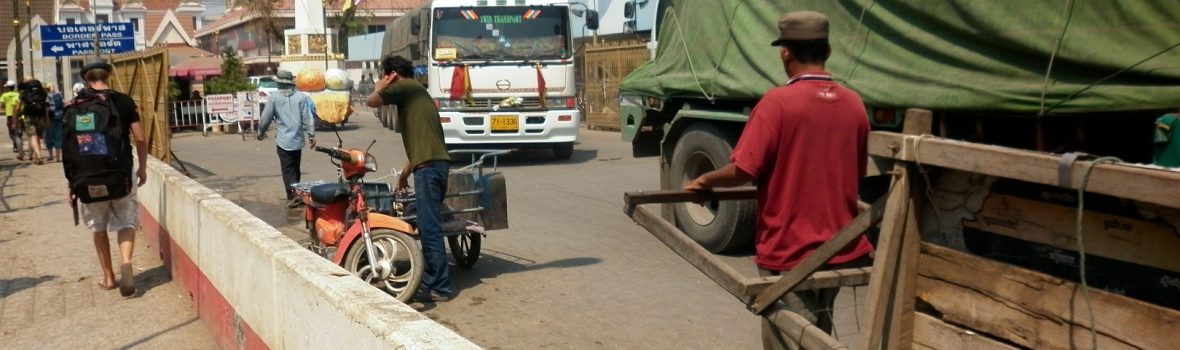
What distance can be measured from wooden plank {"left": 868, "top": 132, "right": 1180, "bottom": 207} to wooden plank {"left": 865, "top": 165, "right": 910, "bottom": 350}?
92 mm

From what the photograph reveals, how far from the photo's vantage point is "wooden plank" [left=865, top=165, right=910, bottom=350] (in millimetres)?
3260

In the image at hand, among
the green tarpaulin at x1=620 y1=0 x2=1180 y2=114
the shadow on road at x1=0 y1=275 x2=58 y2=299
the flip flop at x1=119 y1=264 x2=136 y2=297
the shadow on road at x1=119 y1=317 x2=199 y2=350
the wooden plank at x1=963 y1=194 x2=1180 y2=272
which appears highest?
the green tarpaulin at x1=620 y1=0 x2=1180 y2=114

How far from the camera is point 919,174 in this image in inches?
128

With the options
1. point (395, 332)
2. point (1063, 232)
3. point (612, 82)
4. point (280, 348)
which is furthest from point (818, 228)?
point (612, 82)

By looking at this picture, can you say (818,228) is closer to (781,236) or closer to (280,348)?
(781,236)

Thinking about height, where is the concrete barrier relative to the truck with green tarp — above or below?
below

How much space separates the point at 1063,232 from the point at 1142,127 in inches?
112

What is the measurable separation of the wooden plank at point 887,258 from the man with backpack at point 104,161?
20.2 feet

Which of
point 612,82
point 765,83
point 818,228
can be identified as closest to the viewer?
point 818,228

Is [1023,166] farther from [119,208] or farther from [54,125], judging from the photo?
[54,125]

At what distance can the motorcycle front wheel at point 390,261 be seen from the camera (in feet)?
22.8

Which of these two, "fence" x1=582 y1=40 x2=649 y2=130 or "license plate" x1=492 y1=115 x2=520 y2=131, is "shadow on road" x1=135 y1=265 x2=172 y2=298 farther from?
"fence" x1=582 y1=40 x2=649 y2=130

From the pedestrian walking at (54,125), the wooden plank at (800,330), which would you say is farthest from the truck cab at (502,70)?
the wooden plank at (800,330)

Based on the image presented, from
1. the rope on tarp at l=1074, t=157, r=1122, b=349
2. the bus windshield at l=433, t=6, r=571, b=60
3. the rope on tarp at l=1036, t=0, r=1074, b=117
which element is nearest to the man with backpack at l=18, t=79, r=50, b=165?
the bus windshield at l=433, t=6, r=571, b=60
